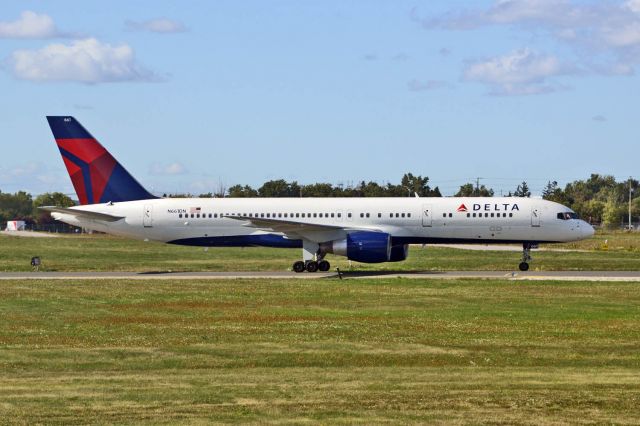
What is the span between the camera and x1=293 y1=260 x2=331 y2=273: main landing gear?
5303 cm

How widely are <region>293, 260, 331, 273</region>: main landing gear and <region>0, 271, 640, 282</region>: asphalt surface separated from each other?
1.93 feet

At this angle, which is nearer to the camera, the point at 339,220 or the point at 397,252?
the point at 339,220

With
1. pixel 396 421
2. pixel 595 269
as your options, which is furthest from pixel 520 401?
pixel 595 269

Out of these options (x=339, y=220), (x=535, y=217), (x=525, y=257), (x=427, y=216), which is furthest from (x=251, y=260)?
(x=535, y=217)

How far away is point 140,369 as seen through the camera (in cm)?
2191

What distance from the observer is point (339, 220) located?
53.0 m

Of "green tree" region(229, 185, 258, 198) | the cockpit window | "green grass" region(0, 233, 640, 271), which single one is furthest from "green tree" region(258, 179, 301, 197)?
the cockpit window

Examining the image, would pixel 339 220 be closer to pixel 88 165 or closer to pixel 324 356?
pixel 88 165

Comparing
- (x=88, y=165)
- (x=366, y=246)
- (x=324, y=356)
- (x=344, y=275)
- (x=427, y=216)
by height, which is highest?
(x=88, y=165)

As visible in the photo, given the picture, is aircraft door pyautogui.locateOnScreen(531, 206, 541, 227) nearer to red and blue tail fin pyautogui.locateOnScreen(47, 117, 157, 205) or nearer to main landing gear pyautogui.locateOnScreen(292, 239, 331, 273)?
main landing gear pyautogui.locateOnScreen(292, 239, 331, 273)

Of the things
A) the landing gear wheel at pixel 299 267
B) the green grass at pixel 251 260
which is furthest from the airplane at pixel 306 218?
the green grass at pixel 251 260

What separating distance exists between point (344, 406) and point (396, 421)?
1408 millimetres

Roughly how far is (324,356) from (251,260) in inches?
1709

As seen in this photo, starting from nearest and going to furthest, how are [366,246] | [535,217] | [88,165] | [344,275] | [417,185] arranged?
[366,246] < [344,275] < [535,217] < [88,165] < [417,185]
